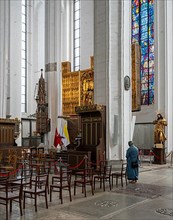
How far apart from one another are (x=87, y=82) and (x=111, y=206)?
51.9 ft

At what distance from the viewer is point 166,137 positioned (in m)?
21.2

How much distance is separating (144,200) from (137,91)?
13083 mm

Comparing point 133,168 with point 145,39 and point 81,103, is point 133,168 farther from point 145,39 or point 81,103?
point 145,39

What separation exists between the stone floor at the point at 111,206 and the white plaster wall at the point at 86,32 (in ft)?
62.6

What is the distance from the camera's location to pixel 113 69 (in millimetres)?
14820

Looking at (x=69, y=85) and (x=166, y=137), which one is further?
(x=69, y=85)

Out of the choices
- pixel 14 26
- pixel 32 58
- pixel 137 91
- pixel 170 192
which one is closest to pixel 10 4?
pixel 14 26

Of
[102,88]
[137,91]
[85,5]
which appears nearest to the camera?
[102,88]

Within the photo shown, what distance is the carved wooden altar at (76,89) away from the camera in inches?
897

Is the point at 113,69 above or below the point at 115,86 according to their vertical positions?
above

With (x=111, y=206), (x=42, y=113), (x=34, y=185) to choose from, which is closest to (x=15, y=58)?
(x=42, y=113)

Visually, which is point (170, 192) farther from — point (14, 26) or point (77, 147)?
point (14, 26)

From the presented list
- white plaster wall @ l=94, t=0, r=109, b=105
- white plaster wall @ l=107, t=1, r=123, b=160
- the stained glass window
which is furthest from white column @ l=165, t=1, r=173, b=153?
white plaster wall @ l=94, t=0, r=109, b=105

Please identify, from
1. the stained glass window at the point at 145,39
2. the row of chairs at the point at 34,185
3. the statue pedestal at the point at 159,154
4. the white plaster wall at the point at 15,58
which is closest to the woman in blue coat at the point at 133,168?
the row of chairs at the point at 34,185
